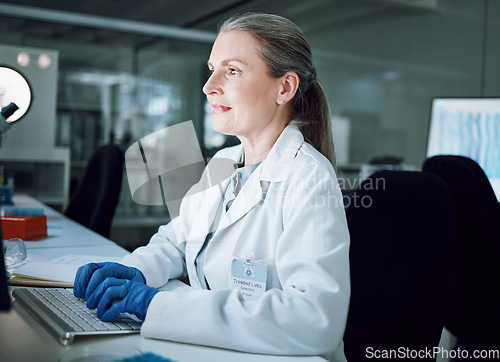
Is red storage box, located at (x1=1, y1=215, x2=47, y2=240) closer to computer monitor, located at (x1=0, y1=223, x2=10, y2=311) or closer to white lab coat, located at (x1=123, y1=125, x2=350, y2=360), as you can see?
white lab coat, located at (x1=123, y1=125, x2=350, y2=360)

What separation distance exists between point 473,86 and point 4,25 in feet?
13.0

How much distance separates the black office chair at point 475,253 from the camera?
1.81m

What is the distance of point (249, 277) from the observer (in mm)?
1104

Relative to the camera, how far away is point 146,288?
3.13 ft

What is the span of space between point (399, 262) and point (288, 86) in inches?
20.7

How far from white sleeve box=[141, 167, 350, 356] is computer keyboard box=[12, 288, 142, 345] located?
81mm

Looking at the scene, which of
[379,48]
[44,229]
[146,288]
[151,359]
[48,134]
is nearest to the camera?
[151,359]

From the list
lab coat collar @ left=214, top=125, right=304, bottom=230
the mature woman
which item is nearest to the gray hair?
the mature woman

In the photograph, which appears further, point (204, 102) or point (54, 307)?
point (204, 102)

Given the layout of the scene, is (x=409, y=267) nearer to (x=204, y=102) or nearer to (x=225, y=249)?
(x=225, y=249)

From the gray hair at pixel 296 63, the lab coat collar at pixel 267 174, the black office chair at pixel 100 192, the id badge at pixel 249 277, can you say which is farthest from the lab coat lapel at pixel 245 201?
the black office chair at pixel 100 192

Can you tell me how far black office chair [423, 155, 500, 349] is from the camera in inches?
71.4

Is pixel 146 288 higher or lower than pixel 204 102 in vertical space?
lower

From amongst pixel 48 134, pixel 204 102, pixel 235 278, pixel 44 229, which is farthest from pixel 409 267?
pixel 204 102
